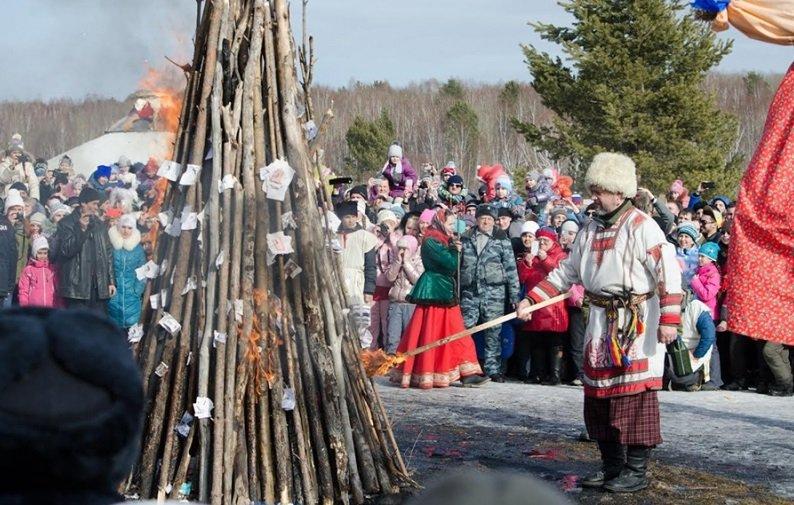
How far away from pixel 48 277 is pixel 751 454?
20.5 ft

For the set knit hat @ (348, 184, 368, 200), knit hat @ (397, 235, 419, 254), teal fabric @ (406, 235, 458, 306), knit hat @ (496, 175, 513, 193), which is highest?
knit hat @ (496, 175, 513, 193)

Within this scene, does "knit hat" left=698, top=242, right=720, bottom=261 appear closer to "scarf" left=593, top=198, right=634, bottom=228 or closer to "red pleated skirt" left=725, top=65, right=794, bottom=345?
"scarf" left=593, top=198, right=634, bottom=228

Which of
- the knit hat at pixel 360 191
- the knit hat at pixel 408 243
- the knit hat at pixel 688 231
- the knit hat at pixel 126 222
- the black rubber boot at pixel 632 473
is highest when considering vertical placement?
the knit hat at pixel 360 191

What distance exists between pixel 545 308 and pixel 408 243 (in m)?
1.60

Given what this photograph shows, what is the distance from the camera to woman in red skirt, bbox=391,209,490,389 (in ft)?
36.9

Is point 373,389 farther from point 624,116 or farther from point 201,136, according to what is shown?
point 624,116

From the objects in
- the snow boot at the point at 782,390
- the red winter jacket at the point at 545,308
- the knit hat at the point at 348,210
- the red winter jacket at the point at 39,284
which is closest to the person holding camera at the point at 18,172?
the knit hat at the point at 348,210

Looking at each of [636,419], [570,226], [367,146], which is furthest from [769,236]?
[367,146]

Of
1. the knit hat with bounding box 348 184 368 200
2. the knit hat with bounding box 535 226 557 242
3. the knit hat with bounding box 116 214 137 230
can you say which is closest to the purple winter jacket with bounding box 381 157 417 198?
the knit hat with bounding box 348 184 368 200

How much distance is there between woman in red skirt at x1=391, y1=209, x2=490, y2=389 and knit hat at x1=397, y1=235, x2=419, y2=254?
47 cm

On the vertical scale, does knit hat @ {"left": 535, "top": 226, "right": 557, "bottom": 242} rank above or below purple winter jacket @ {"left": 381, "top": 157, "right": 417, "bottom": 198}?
below

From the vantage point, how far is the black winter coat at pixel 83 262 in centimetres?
1109

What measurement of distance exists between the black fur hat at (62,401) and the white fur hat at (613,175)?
16.6ft

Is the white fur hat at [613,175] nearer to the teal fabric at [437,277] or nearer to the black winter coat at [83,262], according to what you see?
the teal fabric at [437,277]
